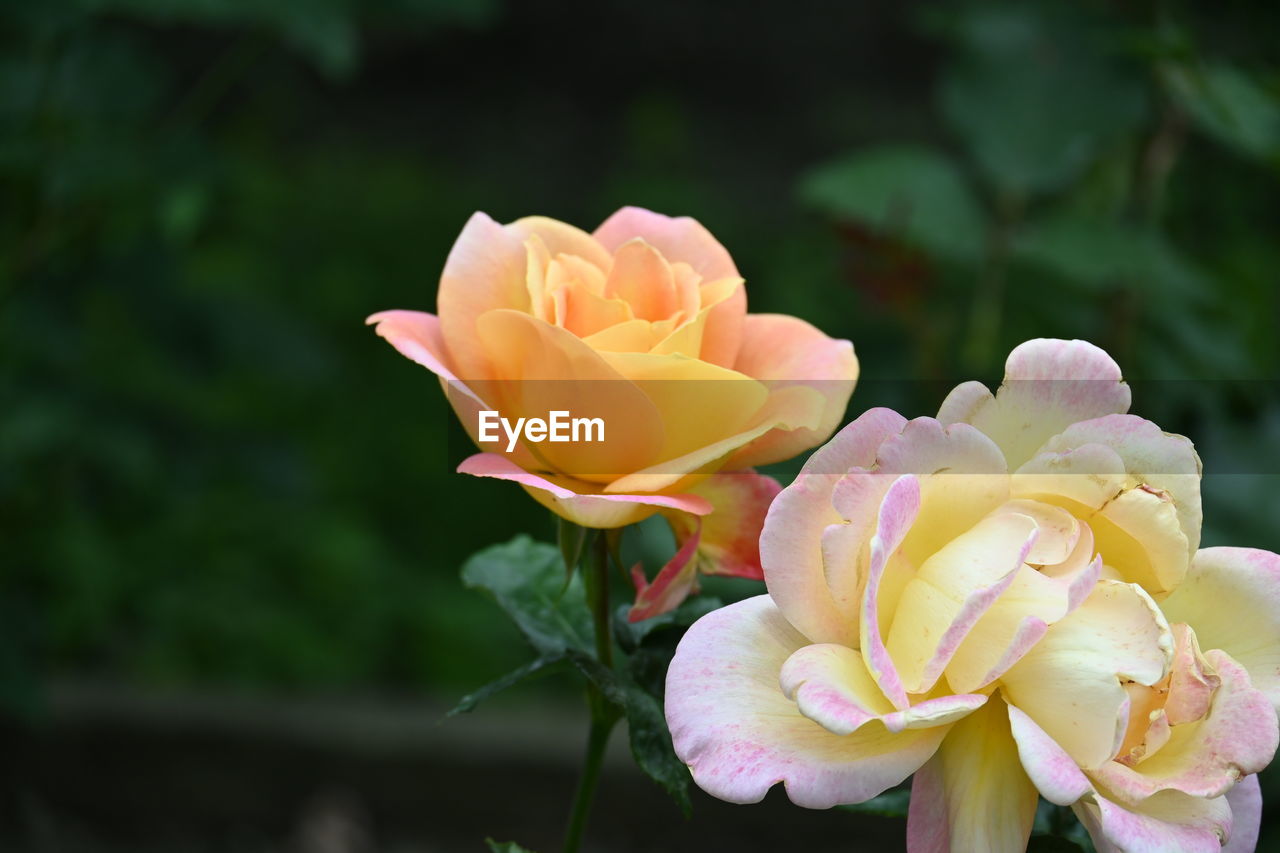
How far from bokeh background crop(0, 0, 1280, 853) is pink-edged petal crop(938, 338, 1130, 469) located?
273mm

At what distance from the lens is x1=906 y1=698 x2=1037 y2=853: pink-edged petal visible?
387 millimetres

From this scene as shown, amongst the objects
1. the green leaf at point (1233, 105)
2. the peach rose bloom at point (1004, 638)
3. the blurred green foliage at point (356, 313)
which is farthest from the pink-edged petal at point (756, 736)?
the green leaf at point (1233, 105)

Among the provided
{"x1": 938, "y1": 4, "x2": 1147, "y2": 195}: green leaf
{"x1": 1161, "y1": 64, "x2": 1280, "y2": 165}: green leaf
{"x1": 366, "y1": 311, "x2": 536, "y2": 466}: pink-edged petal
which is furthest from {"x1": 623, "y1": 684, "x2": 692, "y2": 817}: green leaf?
{"x1": 938, "y1": 4, "x2": 1147, "y2": 195}: green leaf

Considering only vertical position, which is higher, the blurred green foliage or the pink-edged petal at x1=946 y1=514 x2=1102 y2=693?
the pink-edged petal at x1=946 y1=514 x2=1102 y2=693

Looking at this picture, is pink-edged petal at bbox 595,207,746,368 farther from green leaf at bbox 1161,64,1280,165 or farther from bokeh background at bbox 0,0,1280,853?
green leaf at bbox 1161,64,1280,165

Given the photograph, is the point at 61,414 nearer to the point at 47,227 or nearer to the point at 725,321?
the point at 47,227

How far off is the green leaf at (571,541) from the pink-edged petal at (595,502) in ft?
0.14

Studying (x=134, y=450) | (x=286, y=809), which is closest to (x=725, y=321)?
(x=134, y=450)

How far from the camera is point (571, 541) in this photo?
0.50 metres

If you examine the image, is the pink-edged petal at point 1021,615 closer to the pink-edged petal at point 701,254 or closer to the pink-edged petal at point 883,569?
the pink-edged petal at point 883,569

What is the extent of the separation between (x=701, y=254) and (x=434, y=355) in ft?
0.41

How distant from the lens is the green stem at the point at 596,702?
51cm

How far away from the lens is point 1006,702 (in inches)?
15.4

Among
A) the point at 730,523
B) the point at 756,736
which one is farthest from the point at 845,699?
the point at 730,523
